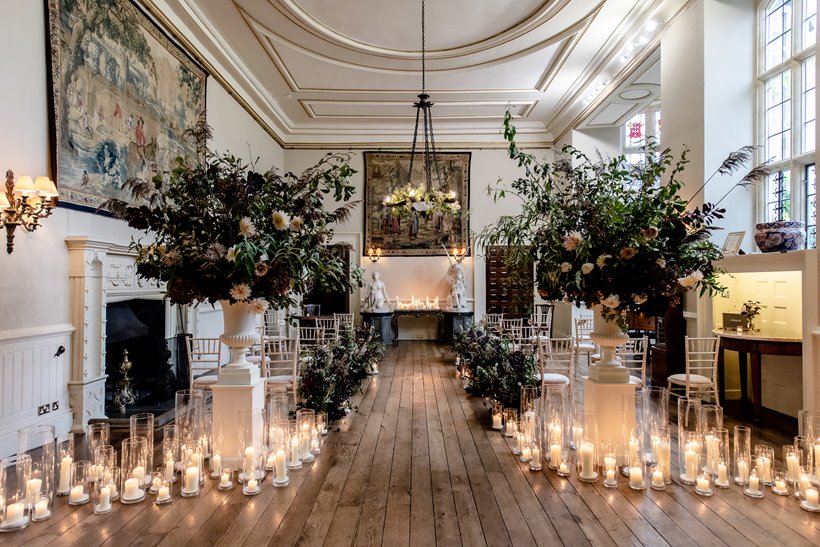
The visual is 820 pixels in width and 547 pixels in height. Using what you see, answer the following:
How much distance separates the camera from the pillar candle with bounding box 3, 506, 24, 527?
281 centimetres

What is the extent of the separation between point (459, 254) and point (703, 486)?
10.2 meters

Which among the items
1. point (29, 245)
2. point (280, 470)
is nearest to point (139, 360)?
point (29, 245)

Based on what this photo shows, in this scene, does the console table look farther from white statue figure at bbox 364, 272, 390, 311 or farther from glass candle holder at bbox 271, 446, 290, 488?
white statue figure at bbox 364, 272, 390, 311

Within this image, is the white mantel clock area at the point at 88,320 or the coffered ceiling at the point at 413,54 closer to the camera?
the white mantel clock area at the point at 88,320

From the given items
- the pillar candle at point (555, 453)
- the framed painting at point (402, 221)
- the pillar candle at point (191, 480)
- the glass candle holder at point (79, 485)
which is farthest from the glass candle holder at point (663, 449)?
the framed painting at point (402, 221)

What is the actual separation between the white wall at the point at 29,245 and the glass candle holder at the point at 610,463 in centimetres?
487

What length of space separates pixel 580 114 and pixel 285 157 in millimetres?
7743

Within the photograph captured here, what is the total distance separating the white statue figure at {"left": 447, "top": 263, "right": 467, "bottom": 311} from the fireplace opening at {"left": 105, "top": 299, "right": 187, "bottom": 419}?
692 centimetres

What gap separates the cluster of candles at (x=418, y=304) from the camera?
41.7ft

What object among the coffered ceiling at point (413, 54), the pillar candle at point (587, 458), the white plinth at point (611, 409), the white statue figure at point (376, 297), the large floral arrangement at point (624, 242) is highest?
the coffered ceiling at point (413, 54)

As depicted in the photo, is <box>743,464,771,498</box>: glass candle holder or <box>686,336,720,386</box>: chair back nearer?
<box>743,464,771,498</box>: glass candle holder

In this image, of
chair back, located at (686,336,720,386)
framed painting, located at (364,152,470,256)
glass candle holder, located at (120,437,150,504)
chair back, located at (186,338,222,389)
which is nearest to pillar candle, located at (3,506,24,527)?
glass candle holder, located at (120,437,150,504)

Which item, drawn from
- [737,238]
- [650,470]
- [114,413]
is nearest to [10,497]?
[114,413]

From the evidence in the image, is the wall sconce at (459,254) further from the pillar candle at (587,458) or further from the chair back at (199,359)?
the pillar candle at (587,458)
